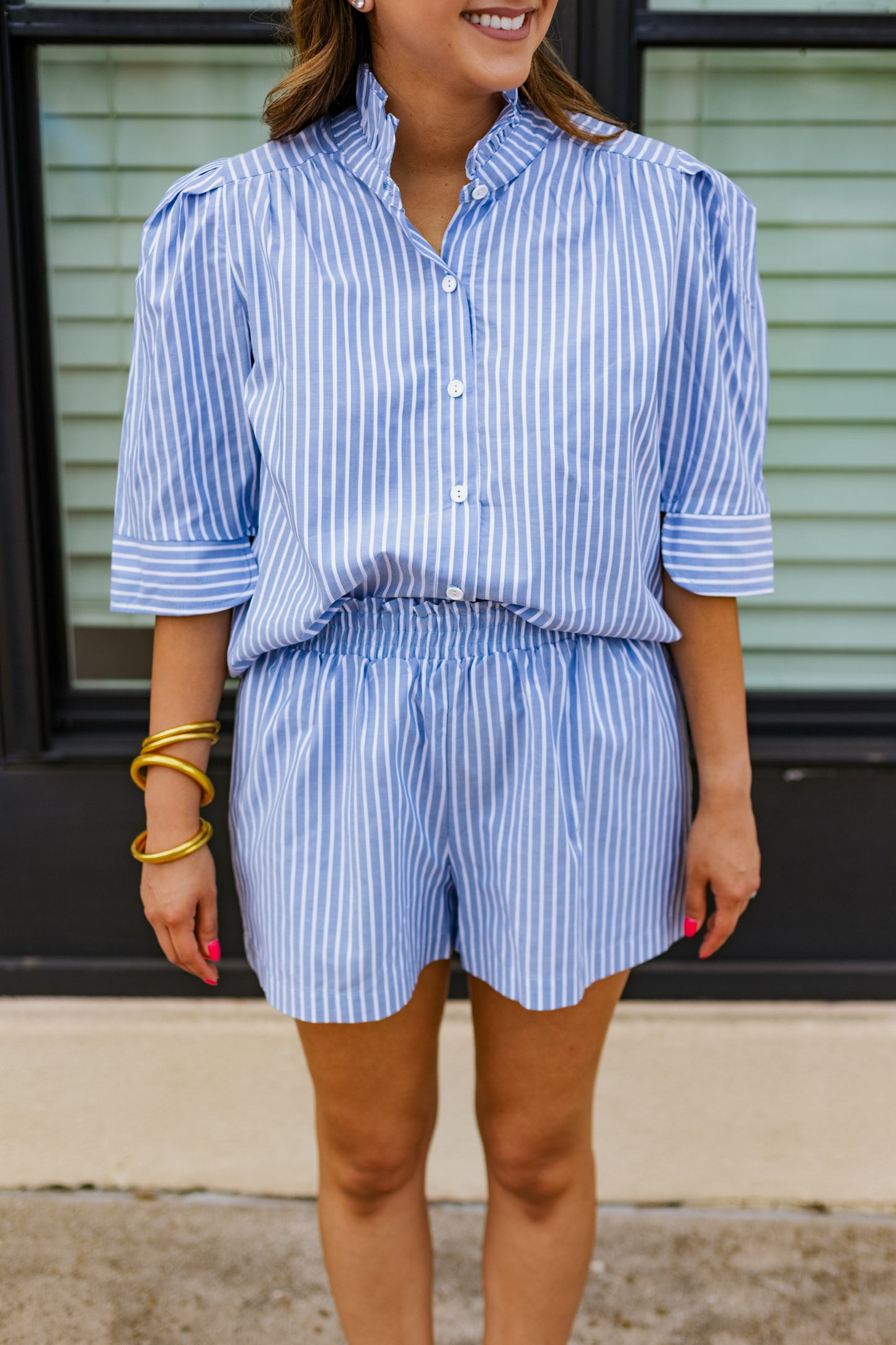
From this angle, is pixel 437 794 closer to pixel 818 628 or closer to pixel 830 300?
pixel 818 628

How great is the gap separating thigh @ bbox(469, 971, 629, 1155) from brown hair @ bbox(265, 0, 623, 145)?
973mm

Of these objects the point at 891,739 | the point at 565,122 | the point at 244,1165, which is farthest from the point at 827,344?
the point at 244,1165

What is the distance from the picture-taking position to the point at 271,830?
50.1 inches

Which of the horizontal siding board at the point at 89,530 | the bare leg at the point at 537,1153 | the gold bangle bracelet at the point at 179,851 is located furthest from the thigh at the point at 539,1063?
the horizontal siding board at the point at 89,530

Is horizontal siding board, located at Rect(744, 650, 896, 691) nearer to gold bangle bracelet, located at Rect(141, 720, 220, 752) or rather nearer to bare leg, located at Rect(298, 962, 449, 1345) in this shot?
bare leg, located at Rect(298, 962, 449, 1345)

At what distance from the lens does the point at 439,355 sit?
46.4 inches

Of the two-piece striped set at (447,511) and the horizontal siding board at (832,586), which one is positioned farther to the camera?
the horizontal siding board at (832,586)

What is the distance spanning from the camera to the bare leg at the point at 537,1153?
138cm

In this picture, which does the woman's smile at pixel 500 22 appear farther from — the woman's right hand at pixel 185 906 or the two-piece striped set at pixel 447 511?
the woman's right hand at pixel 185 906

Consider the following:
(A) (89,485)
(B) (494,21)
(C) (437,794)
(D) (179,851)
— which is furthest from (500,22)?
(A) (89,485)

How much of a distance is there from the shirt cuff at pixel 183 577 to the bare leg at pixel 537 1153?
56cm

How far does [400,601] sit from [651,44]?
1257mm

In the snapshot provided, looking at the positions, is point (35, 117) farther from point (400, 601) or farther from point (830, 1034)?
point (830, 1034)

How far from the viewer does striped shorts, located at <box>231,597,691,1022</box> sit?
124 cm
